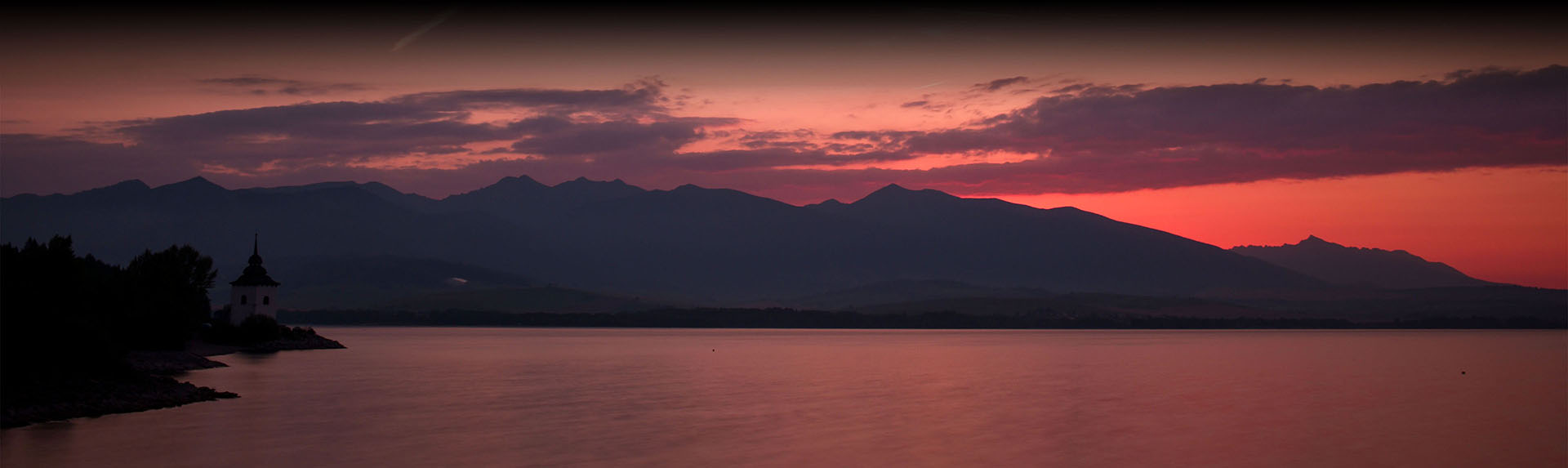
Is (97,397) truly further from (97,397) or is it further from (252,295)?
(252,295)

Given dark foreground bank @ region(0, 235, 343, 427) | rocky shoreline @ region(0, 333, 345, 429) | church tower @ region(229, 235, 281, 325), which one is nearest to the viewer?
rocky shoreline @ region(0, 333, 345, 429)

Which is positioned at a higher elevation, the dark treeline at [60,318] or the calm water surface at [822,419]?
the dark treeline at [60,318]

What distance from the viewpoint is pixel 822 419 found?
55.7 meters

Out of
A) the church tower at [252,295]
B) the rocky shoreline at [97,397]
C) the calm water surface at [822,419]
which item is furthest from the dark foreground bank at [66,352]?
the church tower at [252,295]

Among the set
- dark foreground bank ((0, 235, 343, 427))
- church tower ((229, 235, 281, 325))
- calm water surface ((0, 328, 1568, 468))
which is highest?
church tower ((229, 235, 281, 325))

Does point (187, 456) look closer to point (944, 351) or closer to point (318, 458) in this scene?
point (318, 458)

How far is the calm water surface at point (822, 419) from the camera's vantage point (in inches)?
1694

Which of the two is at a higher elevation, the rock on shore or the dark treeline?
the dark treeline

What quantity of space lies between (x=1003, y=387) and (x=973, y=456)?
3591 cm

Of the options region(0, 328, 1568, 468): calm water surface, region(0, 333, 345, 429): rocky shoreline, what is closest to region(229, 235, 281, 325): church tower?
region(0, 328, 1568, 468): calm water surface

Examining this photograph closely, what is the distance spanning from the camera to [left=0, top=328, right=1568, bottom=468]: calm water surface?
141 feet

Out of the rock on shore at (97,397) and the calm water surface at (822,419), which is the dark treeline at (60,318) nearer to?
the rock on shore at (97,397)

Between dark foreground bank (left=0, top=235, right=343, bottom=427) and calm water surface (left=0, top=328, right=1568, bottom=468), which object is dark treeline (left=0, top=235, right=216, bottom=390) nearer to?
dark foreground bank (left=0, top=235, right=343, bottom=427)

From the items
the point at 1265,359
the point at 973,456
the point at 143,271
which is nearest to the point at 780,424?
the point at 973,456
